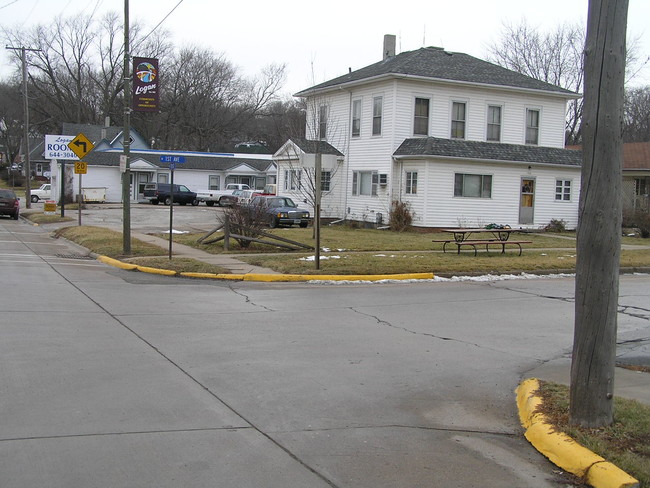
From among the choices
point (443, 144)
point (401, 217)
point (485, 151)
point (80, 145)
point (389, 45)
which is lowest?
point (401, 217)

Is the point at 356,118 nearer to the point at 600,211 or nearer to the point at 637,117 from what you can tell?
the point at 600,211

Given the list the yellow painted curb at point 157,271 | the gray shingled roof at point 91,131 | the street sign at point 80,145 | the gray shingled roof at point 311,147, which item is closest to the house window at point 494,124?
the gray shingled roof at point 311,147

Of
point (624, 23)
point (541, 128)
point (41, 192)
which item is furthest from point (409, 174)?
point (41, 192)

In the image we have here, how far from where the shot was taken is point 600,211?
533 cm

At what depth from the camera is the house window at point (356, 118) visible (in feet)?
108

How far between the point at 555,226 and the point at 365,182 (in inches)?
377

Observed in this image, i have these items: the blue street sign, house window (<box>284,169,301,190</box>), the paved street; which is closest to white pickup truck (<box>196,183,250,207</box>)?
house window (<box>284,169,301,190</box>)

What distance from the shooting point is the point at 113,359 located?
762 cm

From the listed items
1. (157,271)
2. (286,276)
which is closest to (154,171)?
(157,271)

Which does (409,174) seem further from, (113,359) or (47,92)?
(47,92)

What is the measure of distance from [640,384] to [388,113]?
25249 millimetres

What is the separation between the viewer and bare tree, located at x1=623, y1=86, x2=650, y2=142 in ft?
212

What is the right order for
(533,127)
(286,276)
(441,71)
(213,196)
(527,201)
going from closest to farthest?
(286,276)
(441,71)
(527,201)
(533,127)
(213,196)

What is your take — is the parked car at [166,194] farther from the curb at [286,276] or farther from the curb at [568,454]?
the curb at [568,454]
